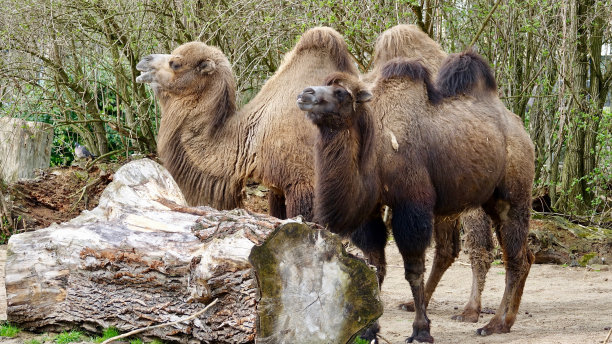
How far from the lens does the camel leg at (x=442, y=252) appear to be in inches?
283

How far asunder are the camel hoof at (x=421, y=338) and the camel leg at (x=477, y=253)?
1.45m

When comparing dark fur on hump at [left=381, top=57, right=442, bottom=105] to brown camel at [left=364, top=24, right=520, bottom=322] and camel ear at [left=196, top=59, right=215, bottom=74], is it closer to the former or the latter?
brown camel at [left=364, top=24, right=520, bottom=322]

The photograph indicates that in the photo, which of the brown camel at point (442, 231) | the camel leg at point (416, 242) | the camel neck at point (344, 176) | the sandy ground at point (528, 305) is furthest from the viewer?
the brown camel at point (442, 231)

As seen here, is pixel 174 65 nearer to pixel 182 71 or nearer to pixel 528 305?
pixel 182 71

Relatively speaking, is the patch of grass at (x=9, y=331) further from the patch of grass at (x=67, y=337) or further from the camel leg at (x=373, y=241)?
the camel leg at (x=373, y=241)

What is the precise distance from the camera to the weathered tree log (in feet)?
14.0

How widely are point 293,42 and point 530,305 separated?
15.3 ft

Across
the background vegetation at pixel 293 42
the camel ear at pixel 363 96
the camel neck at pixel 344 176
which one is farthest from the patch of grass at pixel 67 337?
the background vegetation at pixel 293 42

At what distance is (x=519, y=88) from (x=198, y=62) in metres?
5.64

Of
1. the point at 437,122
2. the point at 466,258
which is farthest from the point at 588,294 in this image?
the point at 437,122

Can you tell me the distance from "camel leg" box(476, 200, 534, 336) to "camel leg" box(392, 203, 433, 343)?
112cm

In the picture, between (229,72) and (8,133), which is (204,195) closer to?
(229,72)

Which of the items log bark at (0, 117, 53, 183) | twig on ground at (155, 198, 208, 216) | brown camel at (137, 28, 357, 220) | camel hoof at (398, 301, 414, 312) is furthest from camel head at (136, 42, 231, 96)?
log bark at (0, 117, 53, 183)

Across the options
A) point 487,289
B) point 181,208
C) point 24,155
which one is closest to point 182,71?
point 181,208
